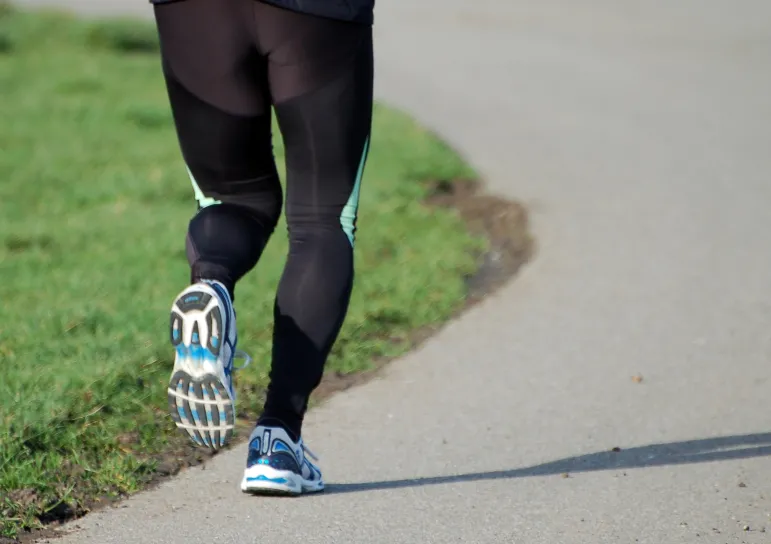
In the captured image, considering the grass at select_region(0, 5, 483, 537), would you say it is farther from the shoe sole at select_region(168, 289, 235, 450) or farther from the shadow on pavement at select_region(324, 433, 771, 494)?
the shadow on pavement at select_region(324, 433, 771, 494)

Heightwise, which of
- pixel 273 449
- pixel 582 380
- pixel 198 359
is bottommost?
pixel 582 380

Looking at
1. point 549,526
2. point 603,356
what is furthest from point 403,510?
point 603,356

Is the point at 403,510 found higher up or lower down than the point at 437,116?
higher up

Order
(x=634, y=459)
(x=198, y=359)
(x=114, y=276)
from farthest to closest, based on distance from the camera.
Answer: (x=114, y=276) → (x=634, y=459) → (x=198, y=359)

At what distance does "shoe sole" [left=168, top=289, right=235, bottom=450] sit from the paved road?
0.37 m

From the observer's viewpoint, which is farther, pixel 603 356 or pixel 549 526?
pixel 603 356

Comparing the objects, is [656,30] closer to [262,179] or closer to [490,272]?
[490,272]

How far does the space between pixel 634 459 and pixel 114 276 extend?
2.90m

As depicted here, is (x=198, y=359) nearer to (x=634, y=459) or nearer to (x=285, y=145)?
(x=285, y=145)

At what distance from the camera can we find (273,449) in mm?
3375

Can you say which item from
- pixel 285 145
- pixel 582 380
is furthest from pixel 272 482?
pixel 582 380

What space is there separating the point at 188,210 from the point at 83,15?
9218 mm

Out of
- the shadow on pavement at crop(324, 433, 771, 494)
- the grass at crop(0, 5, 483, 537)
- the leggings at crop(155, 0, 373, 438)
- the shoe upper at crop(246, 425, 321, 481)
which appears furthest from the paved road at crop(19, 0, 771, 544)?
the leggings at crop(155, 0, 373, 438)

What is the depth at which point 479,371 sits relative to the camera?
199 inches
